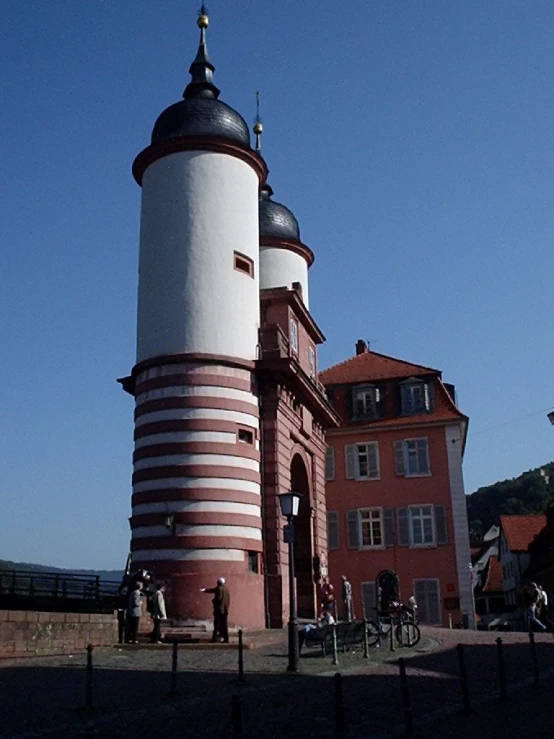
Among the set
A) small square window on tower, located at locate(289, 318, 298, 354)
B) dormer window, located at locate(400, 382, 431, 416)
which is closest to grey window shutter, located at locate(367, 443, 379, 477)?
dormer window, located at locate(400, 382, 431, 416)

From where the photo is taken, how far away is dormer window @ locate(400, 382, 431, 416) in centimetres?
4638

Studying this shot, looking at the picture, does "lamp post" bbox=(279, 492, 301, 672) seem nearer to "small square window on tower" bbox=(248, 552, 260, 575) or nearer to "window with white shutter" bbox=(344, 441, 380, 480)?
"small square window on tower" bbox=(248, 552, 260, 575)

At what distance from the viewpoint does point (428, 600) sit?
141 feet

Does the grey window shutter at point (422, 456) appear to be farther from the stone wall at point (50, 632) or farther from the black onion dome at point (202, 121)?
the stone wall at point (50, 632)

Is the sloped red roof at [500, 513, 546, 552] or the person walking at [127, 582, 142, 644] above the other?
the sloped red roof at [500, 513, 546, 552]

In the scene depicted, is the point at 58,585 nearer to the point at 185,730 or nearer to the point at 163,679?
the point at 163,679

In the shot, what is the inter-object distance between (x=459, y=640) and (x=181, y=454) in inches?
382

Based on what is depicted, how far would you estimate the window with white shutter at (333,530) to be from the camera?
45188mm

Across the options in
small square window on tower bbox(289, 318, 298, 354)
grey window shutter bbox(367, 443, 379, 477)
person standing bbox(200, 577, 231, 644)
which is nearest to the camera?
person standing bbox(200, 577, 231, 644)

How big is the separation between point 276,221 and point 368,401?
1225cm

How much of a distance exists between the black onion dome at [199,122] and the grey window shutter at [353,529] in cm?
2140

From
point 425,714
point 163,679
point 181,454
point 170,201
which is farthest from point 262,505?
point 425,714

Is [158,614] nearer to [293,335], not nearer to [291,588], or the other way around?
[291,588]

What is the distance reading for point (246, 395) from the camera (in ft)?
94.5
